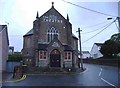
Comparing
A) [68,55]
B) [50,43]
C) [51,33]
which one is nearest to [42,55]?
[50,43]

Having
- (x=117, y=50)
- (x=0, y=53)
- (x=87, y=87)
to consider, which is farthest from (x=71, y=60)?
(x=87, y=87)

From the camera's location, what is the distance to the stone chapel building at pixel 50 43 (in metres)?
47.7

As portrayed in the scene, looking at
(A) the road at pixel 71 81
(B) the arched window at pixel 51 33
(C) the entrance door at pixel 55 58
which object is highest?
(B) the arched window at pixel 51 33

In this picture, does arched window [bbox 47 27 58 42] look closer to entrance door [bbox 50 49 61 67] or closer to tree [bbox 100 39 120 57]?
entrance door [bbox 50 49 61 67]

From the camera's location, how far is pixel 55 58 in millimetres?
48344

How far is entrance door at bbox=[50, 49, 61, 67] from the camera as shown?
4825 centimetres

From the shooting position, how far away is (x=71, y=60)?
160 ft

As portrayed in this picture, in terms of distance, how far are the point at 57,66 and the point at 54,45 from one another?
179 inches

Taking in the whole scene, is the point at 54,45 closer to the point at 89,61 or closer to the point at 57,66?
the point at 57,66

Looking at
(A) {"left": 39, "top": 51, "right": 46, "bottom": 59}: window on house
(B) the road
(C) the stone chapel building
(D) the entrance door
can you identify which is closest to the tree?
(C) the stone chapel building

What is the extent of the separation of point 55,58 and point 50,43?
344cm

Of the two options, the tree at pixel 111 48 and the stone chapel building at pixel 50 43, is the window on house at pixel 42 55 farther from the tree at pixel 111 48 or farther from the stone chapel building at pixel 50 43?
the tree at pixel 111 48

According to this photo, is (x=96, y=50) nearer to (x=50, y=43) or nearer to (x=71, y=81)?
(x=50, y=43)

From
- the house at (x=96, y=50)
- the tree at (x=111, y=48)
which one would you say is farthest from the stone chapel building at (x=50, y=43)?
the house at (x=96, y=50)
